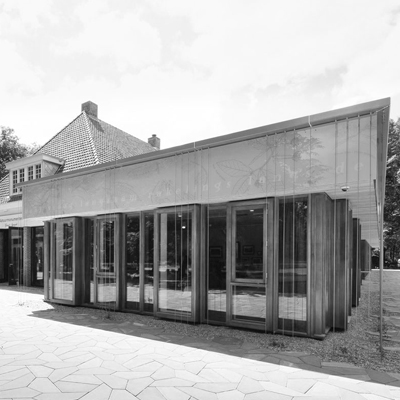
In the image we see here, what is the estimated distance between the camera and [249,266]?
24.6ft

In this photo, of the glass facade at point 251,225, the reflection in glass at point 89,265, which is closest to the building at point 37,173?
the reflection in glass at point 89,265

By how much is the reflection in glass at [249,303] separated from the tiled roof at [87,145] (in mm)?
9107

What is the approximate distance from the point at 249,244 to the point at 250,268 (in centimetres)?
51

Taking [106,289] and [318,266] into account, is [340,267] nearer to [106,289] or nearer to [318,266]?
[318,266]

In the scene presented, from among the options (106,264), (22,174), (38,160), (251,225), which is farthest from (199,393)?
(22,174)

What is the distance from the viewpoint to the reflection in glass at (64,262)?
11094 mm

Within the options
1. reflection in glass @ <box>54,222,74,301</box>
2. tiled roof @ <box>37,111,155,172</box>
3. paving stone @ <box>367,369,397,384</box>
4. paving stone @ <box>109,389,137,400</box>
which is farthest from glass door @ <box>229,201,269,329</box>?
tiled roof @ <box>37,111,155,172</box>

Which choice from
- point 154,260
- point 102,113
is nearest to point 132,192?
point 154,260

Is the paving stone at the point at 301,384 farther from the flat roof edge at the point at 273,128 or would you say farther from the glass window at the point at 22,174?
the glass window at the point at 22,174

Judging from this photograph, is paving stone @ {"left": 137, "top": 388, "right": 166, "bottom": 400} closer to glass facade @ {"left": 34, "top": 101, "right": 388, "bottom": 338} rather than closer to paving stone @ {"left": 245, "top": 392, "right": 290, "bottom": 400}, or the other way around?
paving stone @ {"left": 245, "top": 392, "right": 290, "bottom": 400}

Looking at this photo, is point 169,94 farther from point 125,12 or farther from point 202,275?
point 202,275

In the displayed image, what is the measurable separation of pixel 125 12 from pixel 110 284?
7.14m

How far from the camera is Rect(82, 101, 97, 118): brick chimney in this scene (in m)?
20.0

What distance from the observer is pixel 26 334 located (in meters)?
7.09
